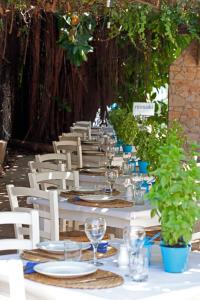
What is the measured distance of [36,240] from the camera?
408 cm

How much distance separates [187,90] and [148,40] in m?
1.21

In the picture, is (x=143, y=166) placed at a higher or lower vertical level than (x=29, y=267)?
higher

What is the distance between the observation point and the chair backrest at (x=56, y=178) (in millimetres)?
5691

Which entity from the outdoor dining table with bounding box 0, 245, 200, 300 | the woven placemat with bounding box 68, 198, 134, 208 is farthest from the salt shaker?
the woven placemat with bounding box 68, 198, 134, 208

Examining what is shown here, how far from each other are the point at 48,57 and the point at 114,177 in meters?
9.18

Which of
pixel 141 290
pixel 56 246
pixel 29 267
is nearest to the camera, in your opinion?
pixel 141 290

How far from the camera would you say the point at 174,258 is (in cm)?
340

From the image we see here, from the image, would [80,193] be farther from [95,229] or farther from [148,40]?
[148,40]

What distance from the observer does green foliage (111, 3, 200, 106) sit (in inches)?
396

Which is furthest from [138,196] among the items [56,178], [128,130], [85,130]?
[85,130]

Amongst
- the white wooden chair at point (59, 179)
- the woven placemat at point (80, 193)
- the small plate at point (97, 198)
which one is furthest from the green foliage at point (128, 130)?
the small plate at point (97, 198)

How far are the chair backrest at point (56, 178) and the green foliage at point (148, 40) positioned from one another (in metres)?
3.68

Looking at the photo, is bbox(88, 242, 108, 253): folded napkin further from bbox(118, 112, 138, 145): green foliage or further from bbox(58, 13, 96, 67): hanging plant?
bbox(58, 13, 96, 67): hanging plant

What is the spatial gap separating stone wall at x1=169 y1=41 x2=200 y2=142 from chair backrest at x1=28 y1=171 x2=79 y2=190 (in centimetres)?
521
